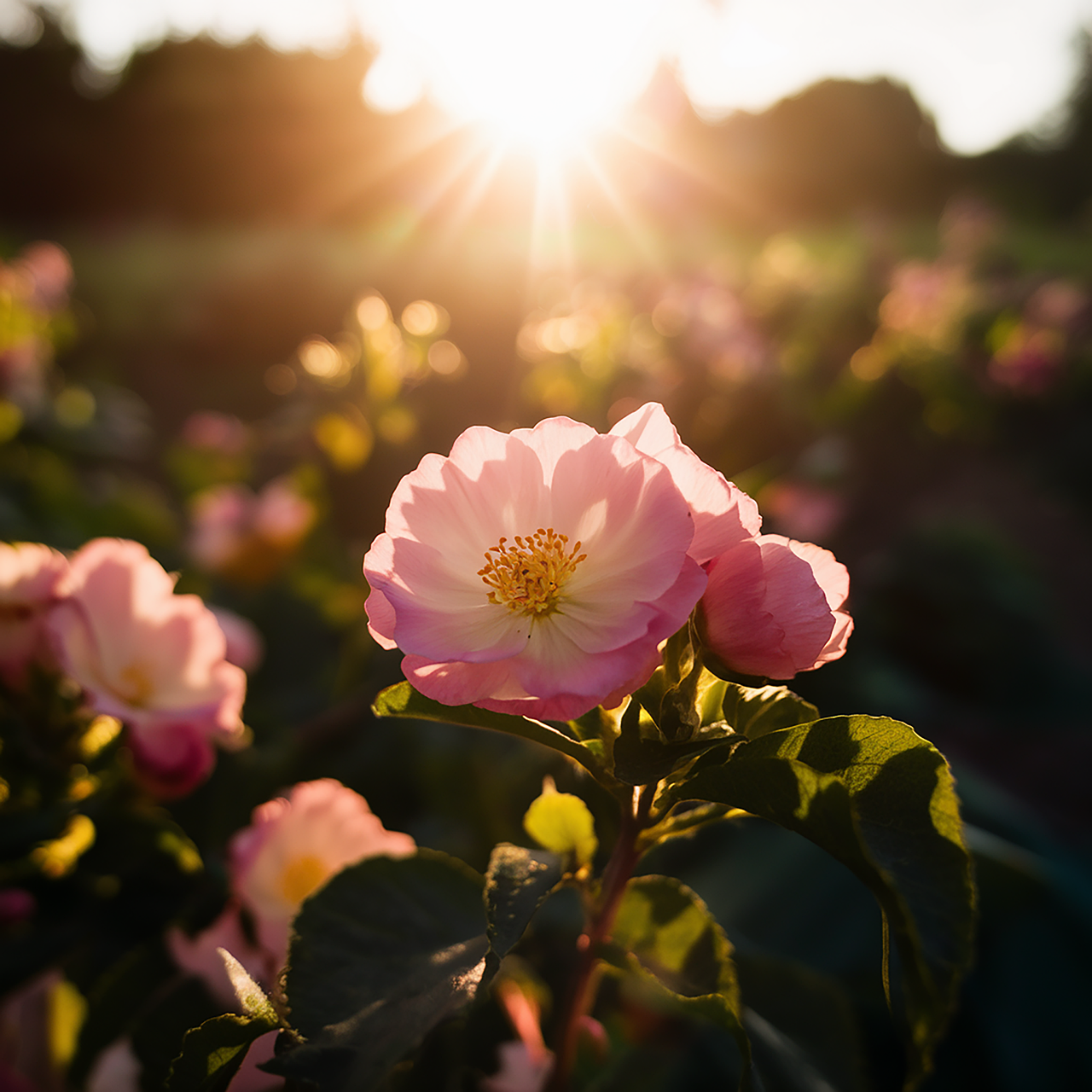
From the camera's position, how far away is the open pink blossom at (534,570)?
328 mm

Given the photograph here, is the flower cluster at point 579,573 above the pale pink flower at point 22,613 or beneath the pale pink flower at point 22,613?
above

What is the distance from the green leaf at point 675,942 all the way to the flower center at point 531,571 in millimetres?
160

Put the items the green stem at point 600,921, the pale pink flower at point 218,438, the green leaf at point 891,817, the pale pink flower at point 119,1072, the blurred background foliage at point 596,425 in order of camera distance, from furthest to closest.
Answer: the pale pink flower at point 218,438 < the blurred background foliage at point 596,425 < the pale pink flower at point 119,1072 < the green stem at point 600,921 < the green leaf at point 891,817

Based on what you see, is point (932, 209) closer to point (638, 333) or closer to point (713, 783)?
point (638, 333)

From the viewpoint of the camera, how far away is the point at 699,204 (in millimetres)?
8336

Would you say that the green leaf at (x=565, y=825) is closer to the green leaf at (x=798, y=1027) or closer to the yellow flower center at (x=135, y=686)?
the green leaf at (x=798, y=1027)

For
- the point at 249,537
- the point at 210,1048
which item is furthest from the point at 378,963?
the point at 249,537

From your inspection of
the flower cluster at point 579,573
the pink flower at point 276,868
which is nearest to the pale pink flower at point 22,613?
the pink flower at point 276,868

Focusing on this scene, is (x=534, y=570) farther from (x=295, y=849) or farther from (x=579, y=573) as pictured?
(x=295, y=849)

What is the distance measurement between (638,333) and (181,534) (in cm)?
138

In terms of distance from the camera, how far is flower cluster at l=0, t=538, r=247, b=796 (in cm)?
54

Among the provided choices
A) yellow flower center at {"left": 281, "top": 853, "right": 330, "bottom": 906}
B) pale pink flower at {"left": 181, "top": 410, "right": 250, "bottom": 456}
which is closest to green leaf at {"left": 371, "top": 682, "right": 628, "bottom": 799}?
yellow flower center at {"left": 281, "top": 853, "right": 330, "bottom": 906}

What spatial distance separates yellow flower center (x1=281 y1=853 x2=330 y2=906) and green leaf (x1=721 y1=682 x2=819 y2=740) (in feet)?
1.09

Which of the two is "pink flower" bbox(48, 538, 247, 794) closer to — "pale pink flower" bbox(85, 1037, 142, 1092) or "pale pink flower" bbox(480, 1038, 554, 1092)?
"pale pink flower" bbox(85, 1037, 142, 1092)
